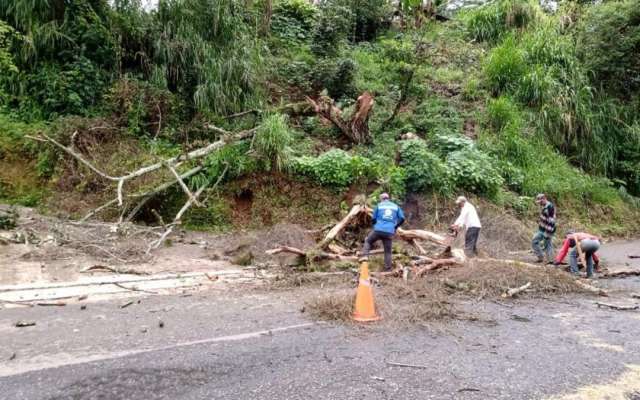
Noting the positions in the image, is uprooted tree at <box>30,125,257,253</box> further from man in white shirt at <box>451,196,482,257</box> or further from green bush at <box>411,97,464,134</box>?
green bush at <box>411,97,464,134</box>

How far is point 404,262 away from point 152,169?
647 centimetres

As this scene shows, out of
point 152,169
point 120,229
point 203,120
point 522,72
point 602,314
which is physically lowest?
point 602,314

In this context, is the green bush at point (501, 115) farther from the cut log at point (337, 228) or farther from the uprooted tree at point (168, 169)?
the uprooted tree at point (168, 169)

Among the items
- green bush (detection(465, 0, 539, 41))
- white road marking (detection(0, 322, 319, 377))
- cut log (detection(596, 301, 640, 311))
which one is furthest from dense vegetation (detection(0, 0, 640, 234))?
white road marking (detection(0, 322, 319, 377))

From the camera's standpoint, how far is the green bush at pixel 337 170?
12180mm

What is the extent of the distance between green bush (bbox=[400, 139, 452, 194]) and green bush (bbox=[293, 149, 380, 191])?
1047mm

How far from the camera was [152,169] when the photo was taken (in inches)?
426

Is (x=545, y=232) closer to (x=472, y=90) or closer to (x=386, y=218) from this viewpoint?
(x=386, y=218)

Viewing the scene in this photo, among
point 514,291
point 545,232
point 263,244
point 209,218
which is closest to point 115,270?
Result: point 263,244

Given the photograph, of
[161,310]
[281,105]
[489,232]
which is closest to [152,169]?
[281,105]

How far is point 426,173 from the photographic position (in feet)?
40.7

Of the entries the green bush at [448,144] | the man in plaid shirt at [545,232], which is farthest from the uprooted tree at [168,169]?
the man in plaid shirt at [545,232]

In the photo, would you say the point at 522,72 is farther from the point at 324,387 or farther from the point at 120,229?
the point at 324,387

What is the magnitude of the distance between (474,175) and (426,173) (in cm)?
148
